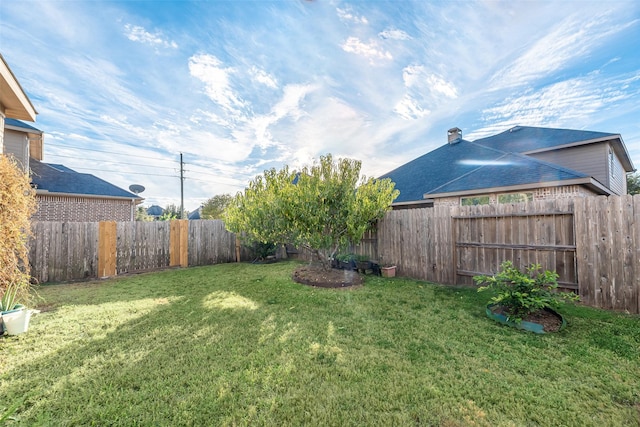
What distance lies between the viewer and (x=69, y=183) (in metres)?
12.7

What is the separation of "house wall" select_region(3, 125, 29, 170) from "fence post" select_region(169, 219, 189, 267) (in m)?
5.30

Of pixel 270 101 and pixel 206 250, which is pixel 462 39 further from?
pixel 206 250

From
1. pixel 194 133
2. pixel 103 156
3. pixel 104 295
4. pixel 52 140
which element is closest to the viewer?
pixel 104 295

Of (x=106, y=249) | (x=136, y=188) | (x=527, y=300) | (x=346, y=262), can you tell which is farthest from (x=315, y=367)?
(x=136, y=188)

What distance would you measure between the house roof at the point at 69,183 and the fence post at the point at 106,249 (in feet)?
23.7

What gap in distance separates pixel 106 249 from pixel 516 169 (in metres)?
12.6

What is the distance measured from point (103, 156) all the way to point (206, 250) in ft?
51.4

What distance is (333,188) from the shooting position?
5875 mm

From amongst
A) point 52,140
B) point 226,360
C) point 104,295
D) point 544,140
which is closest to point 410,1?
point 226,360

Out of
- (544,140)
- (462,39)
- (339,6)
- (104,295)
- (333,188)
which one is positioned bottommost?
(104,295)

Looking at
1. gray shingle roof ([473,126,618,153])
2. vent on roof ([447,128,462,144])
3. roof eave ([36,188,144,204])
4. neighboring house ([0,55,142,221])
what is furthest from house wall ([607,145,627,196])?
roof eave ([36,188,144,204])

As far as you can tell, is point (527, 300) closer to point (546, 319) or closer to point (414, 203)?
point (546, 319)

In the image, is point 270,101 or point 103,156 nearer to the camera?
point 270,101

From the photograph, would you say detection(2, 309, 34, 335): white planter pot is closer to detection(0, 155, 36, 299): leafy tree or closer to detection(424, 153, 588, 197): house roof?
detection(0, 155, 36, 299): leafy tree
